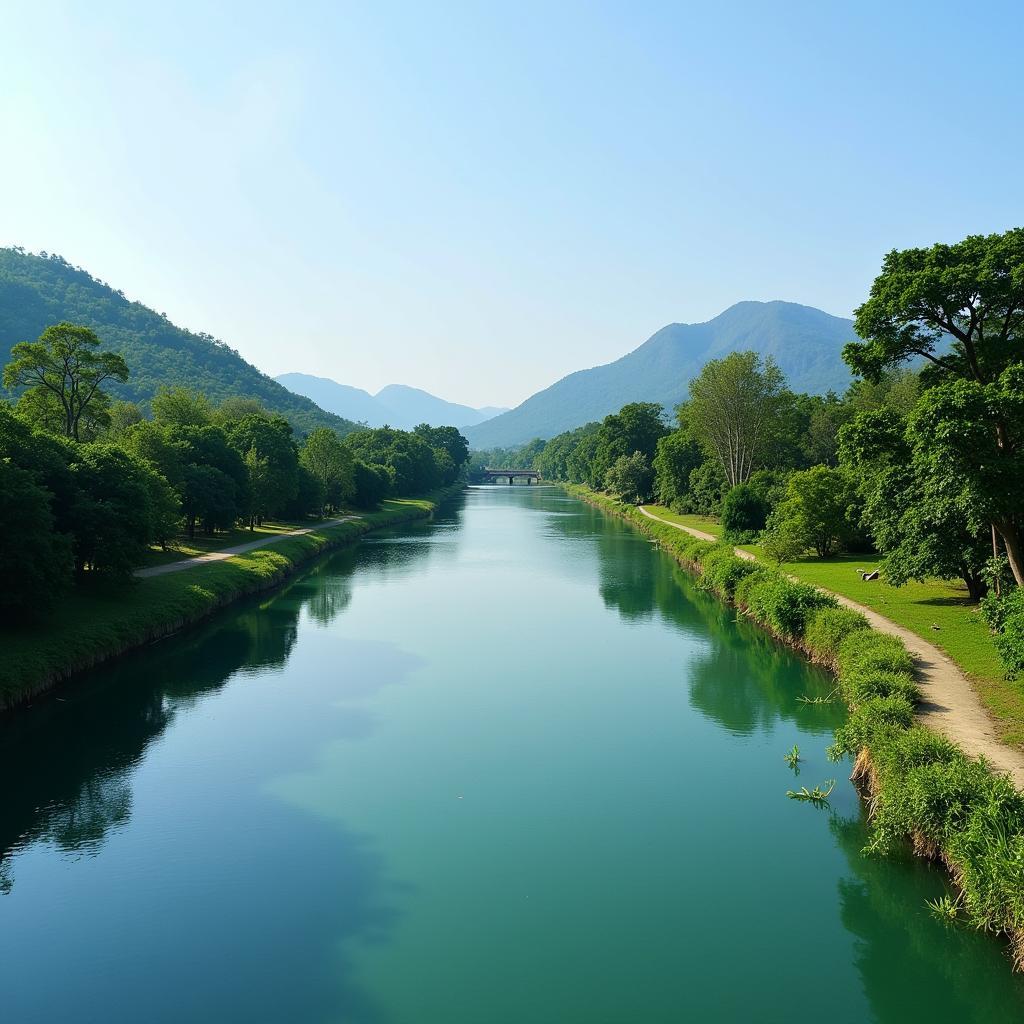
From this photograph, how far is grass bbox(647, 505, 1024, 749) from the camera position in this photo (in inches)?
824

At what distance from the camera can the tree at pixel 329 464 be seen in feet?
282

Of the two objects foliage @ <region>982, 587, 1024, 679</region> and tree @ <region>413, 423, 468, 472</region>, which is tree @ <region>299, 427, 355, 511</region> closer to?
foliage @ <region>982, 587, 1024, 679</region>

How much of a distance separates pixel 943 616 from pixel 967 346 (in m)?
11.5

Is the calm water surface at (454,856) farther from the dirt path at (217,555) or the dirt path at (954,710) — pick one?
the dirt path at (217,555)

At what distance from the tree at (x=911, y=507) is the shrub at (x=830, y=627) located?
349 cm

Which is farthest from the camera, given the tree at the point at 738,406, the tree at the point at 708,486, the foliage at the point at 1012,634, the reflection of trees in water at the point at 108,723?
the tree at the point at 708,486

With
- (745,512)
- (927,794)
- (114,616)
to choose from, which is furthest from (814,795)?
(745,512)

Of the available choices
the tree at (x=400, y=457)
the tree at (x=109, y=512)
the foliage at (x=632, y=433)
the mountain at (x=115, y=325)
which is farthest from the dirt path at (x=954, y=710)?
the mountain at (x=115, y=325)

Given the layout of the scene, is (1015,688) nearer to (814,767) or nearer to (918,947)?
(814,767)

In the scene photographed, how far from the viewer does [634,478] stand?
111 metres

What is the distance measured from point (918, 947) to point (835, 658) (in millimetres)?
16776

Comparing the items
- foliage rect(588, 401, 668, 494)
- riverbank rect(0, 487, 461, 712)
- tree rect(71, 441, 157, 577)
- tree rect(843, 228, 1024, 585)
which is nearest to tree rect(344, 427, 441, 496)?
foliage rect(588, 401, 668, 494)

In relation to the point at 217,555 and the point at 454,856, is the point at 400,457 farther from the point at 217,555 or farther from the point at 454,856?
the point at 454,856

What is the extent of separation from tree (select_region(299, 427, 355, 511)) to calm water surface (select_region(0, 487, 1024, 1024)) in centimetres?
5253
